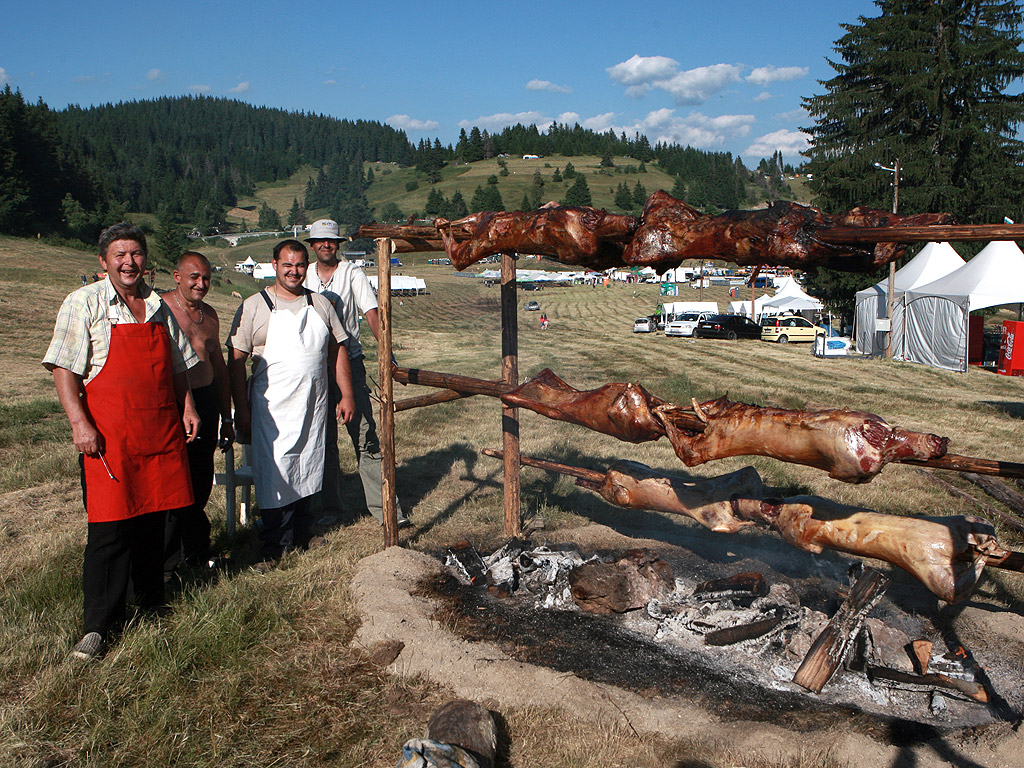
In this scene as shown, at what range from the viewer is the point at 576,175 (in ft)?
365

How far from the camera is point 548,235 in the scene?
148 inches

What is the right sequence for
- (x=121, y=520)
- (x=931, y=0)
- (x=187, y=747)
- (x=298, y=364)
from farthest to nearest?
(x=931, y=0)
(x=298, y=364)
(x=121, y=520)
(x=187, y=747)

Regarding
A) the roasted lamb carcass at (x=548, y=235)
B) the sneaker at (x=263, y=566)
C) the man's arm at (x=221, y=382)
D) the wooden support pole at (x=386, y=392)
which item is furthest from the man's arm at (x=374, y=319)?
the sneaker at (x=263, y=566)

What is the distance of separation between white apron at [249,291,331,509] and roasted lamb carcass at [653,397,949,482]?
7.73 feet

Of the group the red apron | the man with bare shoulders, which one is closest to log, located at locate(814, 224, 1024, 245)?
the red apron

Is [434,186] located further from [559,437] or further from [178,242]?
[559,437]

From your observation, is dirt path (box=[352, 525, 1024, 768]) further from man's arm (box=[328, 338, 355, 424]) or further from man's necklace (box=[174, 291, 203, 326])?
man's necklace (box=[174, 291, 203, 326])

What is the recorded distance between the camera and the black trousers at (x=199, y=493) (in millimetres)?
4301

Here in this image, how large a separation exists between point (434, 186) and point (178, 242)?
71.2 m

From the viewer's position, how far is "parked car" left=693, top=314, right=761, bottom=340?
26438mm

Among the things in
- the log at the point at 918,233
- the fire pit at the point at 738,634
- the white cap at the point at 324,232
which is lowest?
the fire pit at the point at 738,634

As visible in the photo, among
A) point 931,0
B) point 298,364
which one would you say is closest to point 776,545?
point 298,364

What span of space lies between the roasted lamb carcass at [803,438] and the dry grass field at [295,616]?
48.0 inches

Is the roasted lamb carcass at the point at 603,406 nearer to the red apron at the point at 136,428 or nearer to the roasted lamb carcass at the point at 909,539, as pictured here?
the roasted lamb carcass at the point at 909,539
